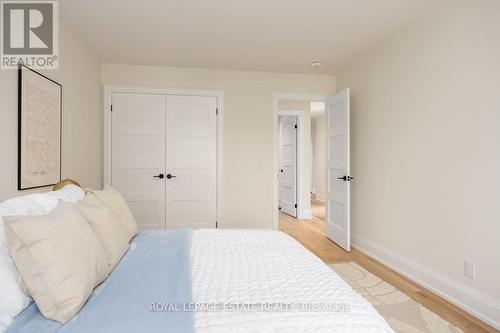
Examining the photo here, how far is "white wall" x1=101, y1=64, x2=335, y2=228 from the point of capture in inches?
156

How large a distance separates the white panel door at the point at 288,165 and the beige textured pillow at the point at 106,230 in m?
4.42

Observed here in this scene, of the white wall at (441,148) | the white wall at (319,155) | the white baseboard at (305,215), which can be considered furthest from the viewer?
the white wall at (319,155)

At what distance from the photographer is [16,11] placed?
2047mm

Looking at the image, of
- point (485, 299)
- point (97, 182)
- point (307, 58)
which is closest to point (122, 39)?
point (97, 182)

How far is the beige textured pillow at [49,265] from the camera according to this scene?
3.09 feet

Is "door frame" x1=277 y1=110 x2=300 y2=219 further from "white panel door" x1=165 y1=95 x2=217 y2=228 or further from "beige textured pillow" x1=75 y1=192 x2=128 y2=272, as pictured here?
"beige textured pillow" x1=75 y1=192 x2=128 y2=272

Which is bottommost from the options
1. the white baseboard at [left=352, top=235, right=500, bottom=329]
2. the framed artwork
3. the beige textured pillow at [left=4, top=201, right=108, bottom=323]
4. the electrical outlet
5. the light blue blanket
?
the white baseboard at [left=352, top=235, right=500, bottom=329]

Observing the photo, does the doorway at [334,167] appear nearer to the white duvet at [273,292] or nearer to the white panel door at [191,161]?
the white panel door at [191,161]

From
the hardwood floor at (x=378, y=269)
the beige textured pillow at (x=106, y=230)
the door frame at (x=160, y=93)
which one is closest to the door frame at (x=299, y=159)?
the hardwood floor at (x=378, y=269)

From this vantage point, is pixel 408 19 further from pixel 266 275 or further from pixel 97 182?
pixel 97 182

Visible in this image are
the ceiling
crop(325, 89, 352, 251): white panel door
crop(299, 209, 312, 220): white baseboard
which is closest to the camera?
the ceiling

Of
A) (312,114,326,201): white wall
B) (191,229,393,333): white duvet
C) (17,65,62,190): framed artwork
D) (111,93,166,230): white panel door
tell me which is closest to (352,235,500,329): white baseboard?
(191,229,393,333): white duvet

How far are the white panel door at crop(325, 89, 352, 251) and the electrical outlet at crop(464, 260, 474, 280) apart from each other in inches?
53.7

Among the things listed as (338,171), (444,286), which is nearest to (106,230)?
(444,286)
